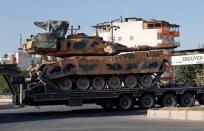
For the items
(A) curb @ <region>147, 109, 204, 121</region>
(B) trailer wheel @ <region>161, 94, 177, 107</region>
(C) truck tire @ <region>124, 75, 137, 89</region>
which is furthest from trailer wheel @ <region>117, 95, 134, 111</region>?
(A) curb @ <region>147, 109, 204, 121</region>

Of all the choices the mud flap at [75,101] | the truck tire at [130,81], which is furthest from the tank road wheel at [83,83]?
the truck tire at [130,81]

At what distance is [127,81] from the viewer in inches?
1137

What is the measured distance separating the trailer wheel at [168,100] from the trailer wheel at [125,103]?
1.82 meters

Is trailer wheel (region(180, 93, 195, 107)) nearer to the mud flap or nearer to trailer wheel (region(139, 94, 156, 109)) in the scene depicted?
trailer wheel (region(139, 94, 156, 109))

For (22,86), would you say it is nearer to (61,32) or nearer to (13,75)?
(13,75)

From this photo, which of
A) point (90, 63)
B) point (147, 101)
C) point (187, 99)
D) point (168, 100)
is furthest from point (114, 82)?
point (187, 99)

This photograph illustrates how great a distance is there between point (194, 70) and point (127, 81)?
23.6m

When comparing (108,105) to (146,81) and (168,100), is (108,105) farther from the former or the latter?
(168,100)

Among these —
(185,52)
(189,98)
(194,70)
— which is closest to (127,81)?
(189,98)

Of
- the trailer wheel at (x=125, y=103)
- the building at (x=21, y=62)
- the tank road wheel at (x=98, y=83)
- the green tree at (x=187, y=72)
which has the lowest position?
the trailer wheel at (x=125, y=103)

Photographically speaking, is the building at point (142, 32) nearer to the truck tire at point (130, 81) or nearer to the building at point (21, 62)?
the building at point (21, 62)

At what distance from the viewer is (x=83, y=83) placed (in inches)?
1092

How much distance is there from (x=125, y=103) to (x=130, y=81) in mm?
1233

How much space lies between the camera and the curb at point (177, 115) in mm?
20844
